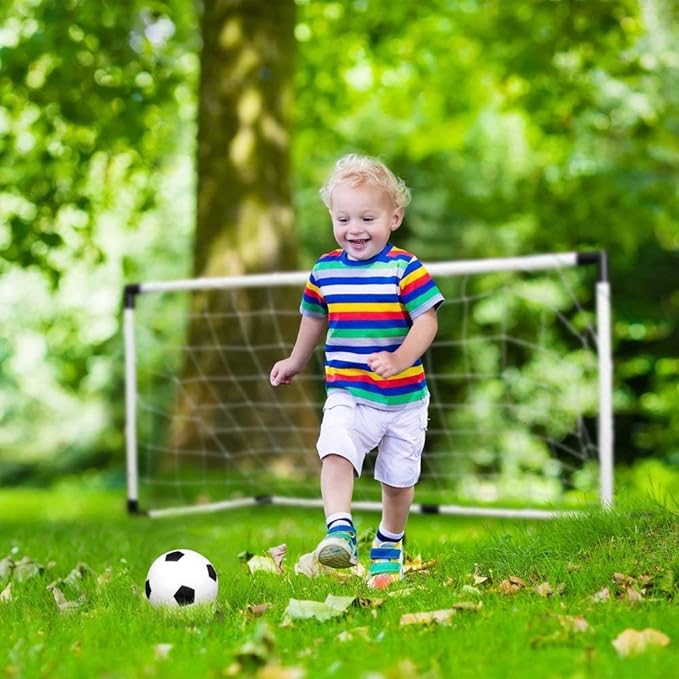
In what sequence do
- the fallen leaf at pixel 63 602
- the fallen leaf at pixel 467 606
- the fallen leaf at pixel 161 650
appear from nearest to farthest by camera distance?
the fallen leaf at pixel 161 650, the fallen leaf at pixel 467 606, the fallen leaf at pixel 63 602

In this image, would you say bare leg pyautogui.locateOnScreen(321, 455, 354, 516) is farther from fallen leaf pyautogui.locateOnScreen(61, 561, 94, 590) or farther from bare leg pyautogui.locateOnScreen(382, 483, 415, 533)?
fallen leaf pyautogui.locateOnScreen(61, 561, 94, 590)

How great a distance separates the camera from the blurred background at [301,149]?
9.09 metres

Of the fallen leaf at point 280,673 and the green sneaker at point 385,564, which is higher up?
the fallen leaf at point 280,673

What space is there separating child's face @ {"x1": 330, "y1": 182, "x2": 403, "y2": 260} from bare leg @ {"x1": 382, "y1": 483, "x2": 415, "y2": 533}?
898 mm

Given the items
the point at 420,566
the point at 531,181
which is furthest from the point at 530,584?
the point at 531,181

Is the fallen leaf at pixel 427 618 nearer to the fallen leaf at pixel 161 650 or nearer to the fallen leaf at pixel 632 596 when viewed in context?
the fallen leaf at pixel 632 596

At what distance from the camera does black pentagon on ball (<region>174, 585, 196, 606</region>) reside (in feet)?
11.7

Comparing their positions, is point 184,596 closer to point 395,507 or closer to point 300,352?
point 395,507

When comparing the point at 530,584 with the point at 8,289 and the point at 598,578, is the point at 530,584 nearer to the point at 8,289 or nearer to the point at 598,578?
the point at 598,578

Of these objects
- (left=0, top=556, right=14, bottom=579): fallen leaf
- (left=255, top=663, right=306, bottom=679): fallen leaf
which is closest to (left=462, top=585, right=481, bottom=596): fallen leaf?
(left=255, top=663, right=306, bottom=679): fallen leaf

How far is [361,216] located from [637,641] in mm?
1826

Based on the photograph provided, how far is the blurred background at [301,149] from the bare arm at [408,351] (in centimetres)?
136

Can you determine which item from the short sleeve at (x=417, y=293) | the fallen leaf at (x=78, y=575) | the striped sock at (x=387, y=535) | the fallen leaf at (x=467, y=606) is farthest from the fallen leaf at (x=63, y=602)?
the short sleeve at (x=417, y=293)

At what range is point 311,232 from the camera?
17891 millimetres
